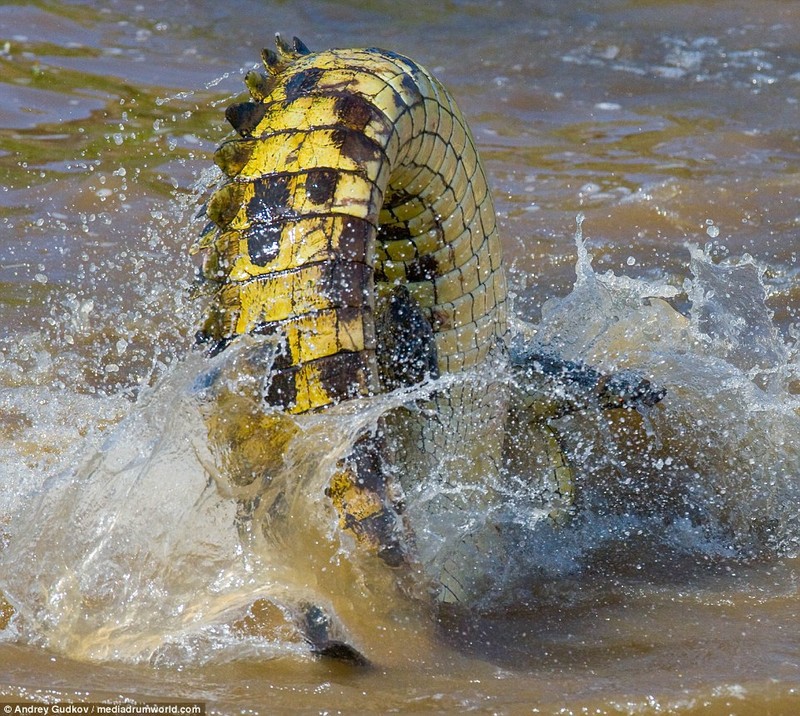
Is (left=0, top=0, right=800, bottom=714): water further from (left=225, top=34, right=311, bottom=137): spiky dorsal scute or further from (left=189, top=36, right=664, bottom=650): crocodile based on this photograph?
(left=225, top=34, right=311, bottom=137): spiky dorsal scute

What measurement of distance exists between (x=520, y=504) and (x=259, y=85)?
3.98 feet

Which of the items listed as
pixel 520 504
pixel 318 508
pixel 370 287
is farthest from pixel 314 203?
pixel 520 504

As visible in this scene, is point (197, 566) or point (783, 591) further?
point (783, 591)

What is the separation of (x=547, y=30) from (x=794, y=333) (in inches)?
205

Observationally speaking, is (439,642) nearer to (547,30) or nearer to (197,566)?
(197,566)

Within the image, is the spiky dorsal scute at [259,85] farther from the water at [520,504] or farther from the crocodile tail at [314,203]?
the water at [520,504]

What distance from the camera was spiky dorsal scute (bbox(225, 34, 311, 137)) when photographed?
223 cm

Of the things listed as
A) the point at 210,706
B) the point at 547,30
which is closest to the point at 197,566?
the point at 210,706

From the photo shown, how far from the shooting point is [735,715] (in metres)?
2.06

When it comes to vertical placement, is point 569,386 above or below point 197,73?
below

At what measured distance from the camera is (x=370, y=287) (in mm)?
2125

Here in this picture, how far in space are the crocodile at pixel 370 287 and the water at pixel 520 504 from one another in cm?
8

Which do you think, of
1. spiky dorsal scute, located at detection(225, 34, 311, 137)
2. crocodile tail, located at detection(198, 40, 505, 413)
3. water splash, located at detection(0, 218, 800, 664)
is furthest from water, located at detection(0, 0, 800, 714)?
spiky dorsal scute, located at detection(225, 34, 311, 137)

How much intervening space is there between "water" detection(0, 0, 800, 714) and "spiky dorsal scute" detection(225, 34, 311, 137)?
Result: 466mm
